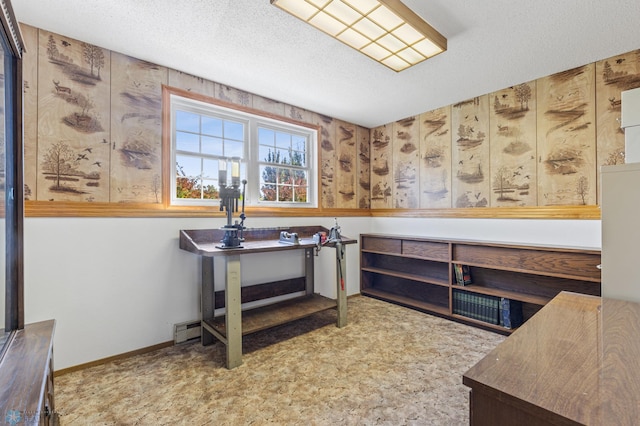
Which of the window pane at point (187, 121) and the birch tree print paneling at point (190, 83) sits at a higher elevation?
the birch tree print paneling at point (190, 83)

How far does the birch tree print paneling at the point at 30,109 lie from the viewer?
2.19 m

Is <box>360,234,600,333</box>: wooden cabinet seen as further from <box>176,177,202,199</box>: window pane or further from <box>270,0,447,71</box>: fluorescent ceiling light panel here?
<box>176,177,202,199</box>: window pane

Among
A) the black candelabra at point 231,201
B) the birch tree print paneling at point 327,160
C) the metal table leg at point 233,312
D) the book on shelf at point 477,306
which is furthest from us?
the birch tree print paneling at point 327,160

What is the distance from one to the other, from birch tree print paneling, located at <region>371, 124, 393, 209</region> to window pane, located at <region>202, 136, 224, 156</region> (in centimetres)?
243

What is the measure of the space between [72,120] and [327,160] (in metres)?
2.77

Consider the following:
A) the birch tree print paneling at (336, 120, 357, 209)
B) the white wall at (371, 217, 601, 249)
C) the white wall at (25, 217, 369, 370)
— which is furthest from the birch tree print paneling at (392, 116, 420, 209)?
the white wall at (25, 217, 369, 370)

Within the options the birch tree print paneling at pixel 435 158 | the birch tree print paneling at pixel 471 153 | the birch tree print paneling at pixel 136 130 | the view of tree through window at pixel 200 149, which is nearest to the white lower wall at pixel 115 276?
the birch tree print paneling at pixel 136 130

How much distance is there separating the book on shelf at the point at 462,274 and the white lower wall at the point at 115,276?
56cm

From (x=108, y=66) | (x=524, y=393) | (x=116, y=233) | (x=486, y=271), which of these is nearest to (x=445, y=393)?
(x=524, y=393)

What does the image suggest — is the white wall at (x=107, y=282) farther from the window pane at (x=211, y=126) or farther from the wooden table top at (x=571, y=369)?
the wooden table top at (x=571, y=369)

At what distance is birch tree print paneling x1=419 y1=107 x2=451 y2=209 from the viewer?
3836 mm

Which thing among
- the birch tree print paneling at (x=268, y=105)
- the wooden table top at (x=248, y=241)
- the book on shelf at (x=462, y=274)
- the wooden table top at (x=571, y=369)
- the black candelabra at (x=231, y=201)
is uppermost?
the birch tree print paneling at (x=268, y=105)

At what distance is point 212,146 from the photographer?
3.20m

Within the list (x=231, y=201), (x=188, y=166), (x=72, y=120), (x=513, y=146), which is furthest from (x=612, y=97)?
(x=72, y=120)
